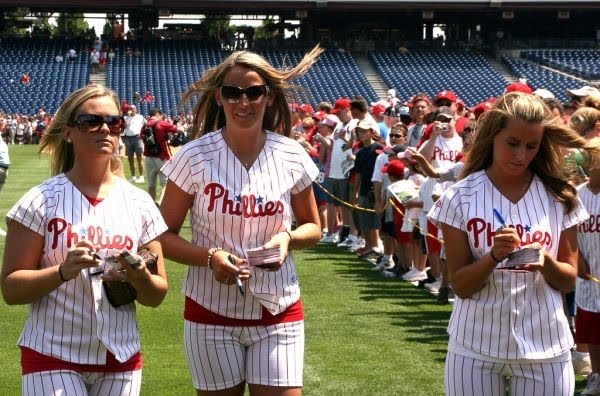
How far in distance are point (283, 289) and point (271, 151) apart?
56 cm

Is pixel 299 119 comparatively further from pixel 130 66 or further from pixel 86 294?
pixel 130 66

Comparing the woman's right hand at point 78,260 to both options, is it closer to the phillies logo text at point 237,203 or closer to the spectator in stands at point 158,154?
the phillies logo text at point 237,203

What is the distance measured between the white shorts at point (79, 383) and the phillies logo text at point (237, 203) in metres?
0.78

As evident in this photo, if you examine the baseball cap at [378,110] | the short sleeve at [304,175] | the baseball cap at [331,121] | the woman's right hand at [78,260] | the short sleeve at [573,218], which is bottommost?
the woman's right hand at [78,260]

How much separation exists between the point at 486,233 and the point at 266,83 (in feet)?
3.73

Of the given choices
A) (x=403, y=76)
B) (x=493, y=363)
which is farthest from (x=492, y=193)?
(x=403, y=76)

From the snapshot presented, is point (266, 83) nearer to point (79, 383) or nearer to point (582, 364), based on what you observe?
point (79, 383)

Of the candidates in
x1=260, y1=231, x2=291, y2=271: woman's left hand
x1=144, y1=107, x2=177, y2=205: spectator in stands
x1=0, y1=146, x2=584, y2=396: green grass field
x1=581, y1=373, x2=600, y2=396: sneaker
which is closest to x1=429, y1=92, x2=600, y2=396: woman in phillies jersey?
x1=260, y1=231, x2=291, y2=271: woman's left hand

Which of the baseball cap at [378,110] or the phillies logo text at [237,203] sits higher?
the baseball cap at [378,110]

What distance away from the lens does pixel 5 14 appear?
60.8 meters

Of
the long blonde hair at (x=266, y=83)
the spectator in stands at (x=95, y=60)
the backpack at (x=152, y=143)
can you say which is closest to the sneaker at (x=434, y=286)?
the long blonde hair at (x=266, y=83)

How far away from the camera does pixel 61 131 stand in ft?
15.1

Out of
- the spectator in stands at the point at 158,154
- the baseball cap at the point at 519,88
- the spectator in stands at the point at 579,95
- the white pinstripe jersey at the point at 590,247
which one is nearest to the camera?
the white pinstripe jersey at the point at 590,247

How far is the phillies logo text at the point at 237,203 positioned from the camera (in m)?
4.93
